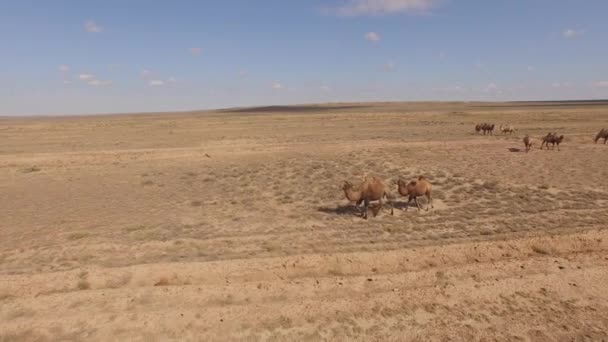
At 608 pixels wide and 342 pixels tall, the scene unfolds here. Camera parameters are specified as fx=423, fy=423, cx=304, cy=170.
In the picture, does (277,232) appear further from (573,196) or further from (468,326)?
(573,196)

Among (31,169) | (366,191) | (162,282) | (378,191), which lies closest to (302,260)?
(162,282)

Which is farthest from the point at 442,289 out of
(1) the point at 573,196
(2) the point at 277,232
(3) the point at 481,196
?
(1) the point at 573,196

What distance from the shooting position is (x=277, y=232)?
36.3 ft

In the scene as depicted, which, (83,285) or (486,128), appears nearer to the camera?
(83,285)

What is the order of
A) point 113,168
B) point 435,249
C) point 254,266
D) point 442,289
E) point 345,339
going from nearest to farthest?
point 345,339
point 442,289
point 254,266
point 435,249
point 113,168

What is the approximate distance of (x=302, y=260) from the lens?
896 centimetres

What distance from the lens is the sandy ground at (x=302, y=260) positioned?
6645 mm

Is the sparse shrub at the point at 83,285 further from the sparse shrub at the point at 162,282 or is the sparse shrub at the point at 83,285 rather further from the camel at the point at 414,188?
the camel at the point at 414,188

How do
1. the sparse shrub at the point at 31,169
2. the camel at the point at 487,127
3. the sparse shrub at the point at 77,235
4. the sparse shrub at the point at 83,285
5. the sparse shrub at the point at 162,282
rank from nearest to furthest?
the sparse shrub at the point at 83,285 < the sparse shrub at the point at 162,282 < the sparse shrub at the point at 77,235 < the sparse shrub at the point at 31,169 < the camel at the point at 487,127

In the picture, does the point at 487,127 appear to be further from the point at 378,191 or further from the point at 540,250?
the point at 540,250

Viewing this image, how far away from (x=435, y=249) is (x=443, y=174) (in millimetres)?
9649

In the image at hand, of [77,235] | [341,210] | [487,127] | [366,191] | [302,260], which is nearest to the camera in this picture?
[302,260]

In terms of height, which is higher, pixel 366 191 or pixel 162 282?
pixel 366 191

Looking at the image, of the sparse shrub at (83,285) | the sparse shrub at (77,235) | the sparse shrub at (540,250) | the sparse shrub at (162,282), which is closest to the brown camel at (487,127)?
the sparse shrub at (540,250)
